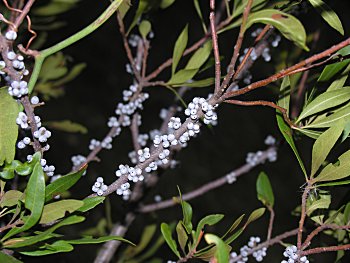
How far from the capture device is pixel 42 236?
0.32m

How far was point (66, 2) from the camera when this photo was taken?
0.65 m

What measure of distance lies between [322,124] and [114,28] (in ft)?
5.16

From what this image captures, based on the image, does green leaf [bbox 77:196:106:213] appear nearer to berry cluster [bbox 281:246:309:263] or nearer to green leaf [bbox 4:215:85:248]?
green leaf [bbox 4:215:85:248]

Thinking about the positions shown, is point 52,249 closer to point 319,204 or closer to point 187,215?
point 187,215

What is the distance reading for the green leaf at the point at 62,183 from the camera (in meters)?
0.35

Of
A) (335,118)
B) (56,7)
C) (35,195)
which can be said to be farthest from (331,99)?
(56,7)

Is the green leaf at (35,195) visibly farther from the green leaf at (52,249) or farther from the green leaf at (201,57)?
the green leaf at (201,57)

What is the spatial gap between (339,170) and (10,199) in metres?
0.25

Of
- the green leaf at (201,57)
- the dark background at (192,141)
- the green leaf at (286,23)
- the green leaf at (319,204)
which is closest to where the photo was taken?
the green leaf at (286,23)

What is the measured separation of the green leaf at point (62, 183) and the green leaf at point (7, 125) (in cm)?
4

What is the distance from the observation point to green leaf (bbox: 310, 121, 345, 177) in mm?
367

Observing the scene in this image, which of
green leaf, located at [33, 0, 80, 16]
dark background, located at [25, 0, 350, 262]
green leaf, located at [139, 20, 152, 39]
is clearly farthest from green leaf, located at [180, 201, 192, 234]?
dark background, located at [25, 0, 350, 262]

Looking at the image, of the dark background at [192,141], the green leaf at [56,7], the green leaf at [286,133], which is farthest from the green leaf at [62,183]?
the dark background at [192,141]

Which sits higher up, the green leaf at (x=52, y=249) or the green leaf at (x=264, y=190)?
the green leaf at (x=52, y=249)
